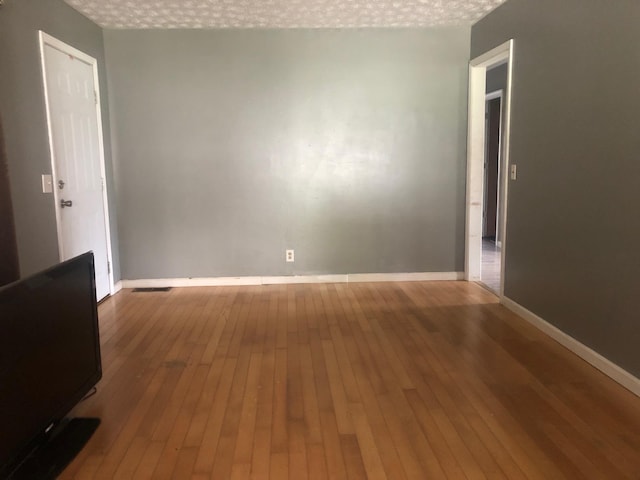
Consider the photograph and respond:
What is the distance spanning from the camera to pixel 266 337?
338cm

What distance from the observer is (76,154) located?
3799mm

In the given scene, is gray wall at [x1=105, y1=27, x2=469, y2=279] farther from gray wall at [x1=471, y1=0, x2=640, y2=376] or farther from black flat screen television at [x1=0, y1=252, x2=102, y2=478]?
black flat screen television at [x1=0, y1=252, x2=102, y2=478]

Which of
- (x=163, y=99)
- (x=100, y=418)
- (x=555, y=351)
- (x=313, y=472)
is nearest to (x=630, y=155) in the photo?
(x=555, y=351)

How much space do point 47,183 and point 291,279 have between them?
2.40 meters

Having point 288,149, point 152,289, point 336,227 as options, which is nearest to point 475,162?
point 336,227

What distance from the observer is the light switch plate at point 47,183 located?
325 cm

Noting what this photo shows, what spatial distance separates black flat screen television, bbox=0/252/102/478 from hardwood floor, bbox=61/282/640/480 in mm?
271

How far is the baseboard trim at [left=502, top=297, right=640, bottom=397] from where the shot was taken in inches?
99.1

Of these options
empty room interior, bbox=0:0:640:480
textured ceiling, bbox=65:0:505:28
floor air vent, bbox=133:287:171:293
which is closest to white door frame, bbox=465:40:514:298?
empty room interior, bbox=0:0:640:480

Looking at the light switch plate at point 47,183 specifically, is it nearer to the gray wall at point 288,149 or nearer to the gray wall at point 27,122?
the gray wall at point 27,122

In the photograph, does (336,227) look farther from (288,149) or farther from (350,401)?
(350,401)

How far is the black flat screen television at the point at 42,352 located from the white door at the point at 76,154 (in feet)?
5.20

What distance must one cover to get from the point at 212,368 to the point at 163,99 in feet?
9.25

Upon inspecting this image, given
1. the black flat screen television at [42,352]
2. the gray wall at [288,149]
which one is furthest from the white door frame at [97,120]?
the black flat screen television at [42,352]
